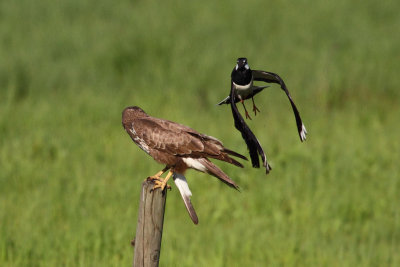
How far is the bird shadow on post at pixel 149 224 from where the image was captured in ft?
13.4

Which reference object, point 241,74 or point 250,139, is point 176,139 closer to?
point 241,74

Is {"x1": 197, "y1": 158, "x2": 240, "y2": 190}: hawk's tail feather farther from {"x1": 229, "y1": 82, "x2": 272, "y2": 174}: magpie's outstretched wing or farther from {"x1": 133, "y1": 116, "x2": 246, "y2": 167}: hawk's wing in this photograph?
{"x1": 229, "y1": 82, "x2": 272, "y2": 174}: magpie's outstretched wing

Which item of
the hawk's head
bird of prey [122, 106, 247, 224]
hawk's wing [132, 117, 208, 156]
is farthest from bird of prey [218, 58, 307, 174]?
the hawk's head

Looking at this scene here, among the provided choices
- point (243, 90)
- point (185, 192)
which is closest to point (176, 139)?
point (185, 192)

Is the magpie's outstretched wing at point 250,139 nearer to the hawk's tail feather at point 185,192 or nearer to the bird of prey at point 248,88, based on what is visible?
the bird of prey at point 248,88

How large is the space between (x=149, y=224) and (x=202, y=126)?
21.7 ft

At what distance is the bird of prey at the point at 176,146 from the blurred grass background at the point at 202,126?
2516 millimetres

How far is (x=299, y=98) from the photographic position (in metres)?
12.3

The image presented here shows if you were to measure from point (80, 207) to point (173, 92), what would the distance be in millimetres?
4420

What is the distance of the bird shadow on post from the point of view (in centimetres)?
408

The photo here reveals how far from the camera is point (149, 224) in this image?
4.14 meters

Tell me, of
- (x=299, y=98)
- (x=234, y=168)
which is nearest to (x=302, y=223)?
(x=234, y=168)

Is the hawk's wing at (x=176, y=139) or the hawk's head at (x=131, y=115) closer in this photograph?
the hawk's wing at (x=176, y=139)

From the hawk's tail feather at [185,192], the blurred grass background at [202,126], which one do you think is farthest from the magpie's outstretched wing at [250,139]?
the blurred grass background at [202,126]
